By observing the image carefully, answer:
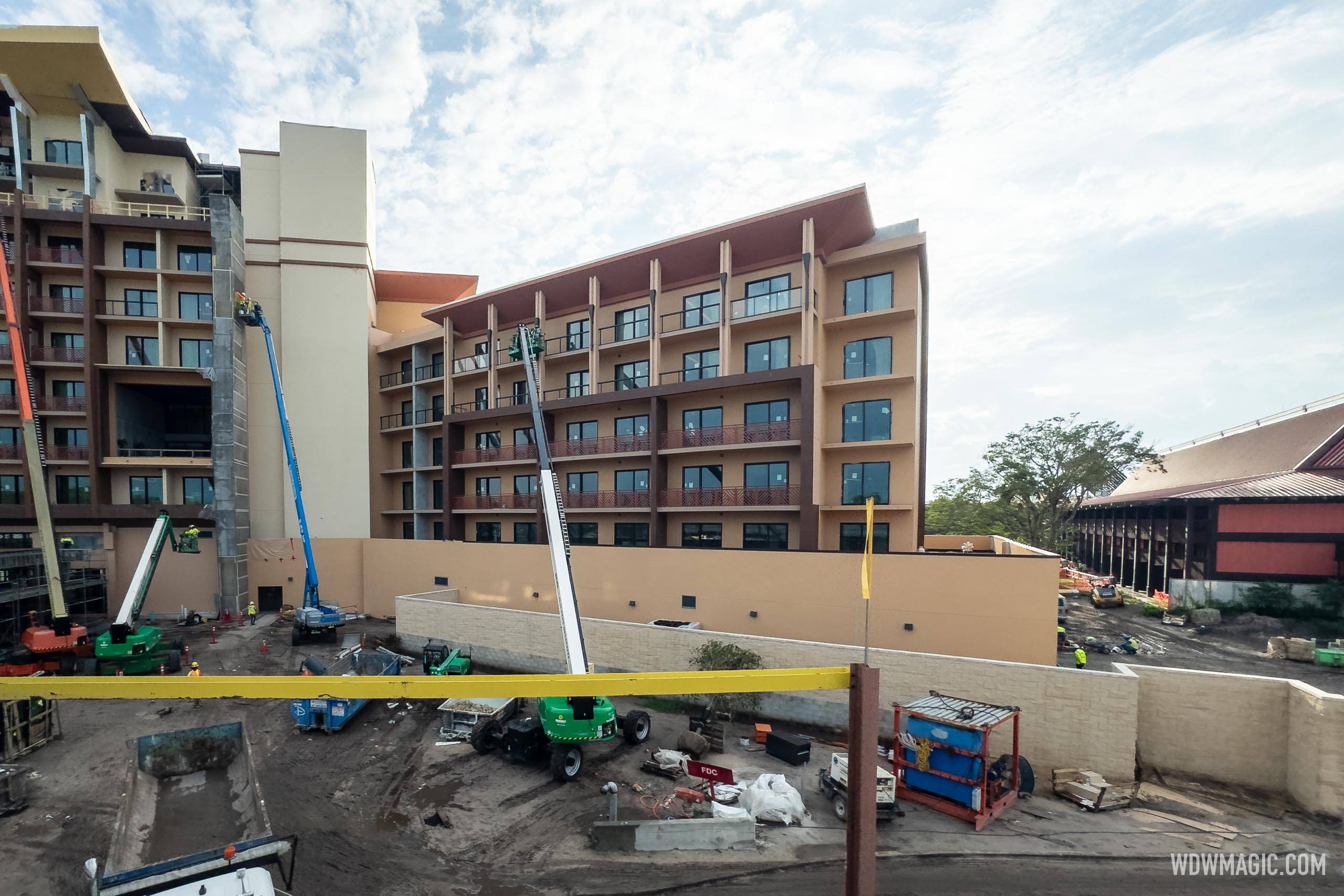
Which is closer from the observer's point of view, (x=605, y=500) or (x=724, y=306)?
(x=724, y=306)

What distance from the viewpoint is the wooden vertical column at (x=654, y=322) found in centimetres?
2858

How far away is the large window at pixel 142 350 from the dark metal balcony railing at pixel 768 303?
3736 cm

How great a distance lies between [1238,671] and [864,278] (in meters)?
24.1

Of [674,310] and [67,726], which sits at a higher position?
[674,310]

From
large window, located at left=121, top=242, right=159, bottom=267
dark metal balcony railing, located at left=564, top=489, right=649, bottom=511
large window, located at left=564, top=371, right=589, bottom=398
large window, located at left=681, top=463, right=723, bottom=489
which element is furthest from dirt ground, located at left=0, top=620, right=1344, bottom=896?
large window, located at left=121, top=242, right=159, bottom=267

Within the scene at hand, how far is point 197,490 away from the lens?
3506 centimetres

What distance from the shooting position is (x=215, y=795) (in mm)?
14383

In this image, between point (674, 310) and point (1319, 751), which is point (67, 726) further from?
point (1319, 751)

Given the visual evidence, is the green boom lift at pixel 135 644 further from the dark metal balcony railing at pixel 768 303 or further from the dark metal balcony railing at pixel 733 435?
the dark metal balcony railing at pixel 768 303

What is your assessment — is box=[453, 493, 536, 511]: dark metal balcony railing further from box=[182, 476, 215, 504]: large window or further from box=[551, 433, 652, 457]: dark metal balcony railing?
box=[182, 476, 215, 504]: large window

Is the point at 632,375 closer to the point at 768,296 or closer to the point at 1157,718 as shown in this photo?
the point at 768,296

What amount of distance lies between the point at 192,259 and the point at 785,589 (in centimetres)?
4329

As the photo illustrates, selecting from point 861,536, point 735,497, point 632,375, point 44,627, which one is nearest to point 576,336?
point 632,375

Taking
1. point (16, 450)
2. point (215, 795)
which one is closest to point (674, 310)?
point (215, 795)
